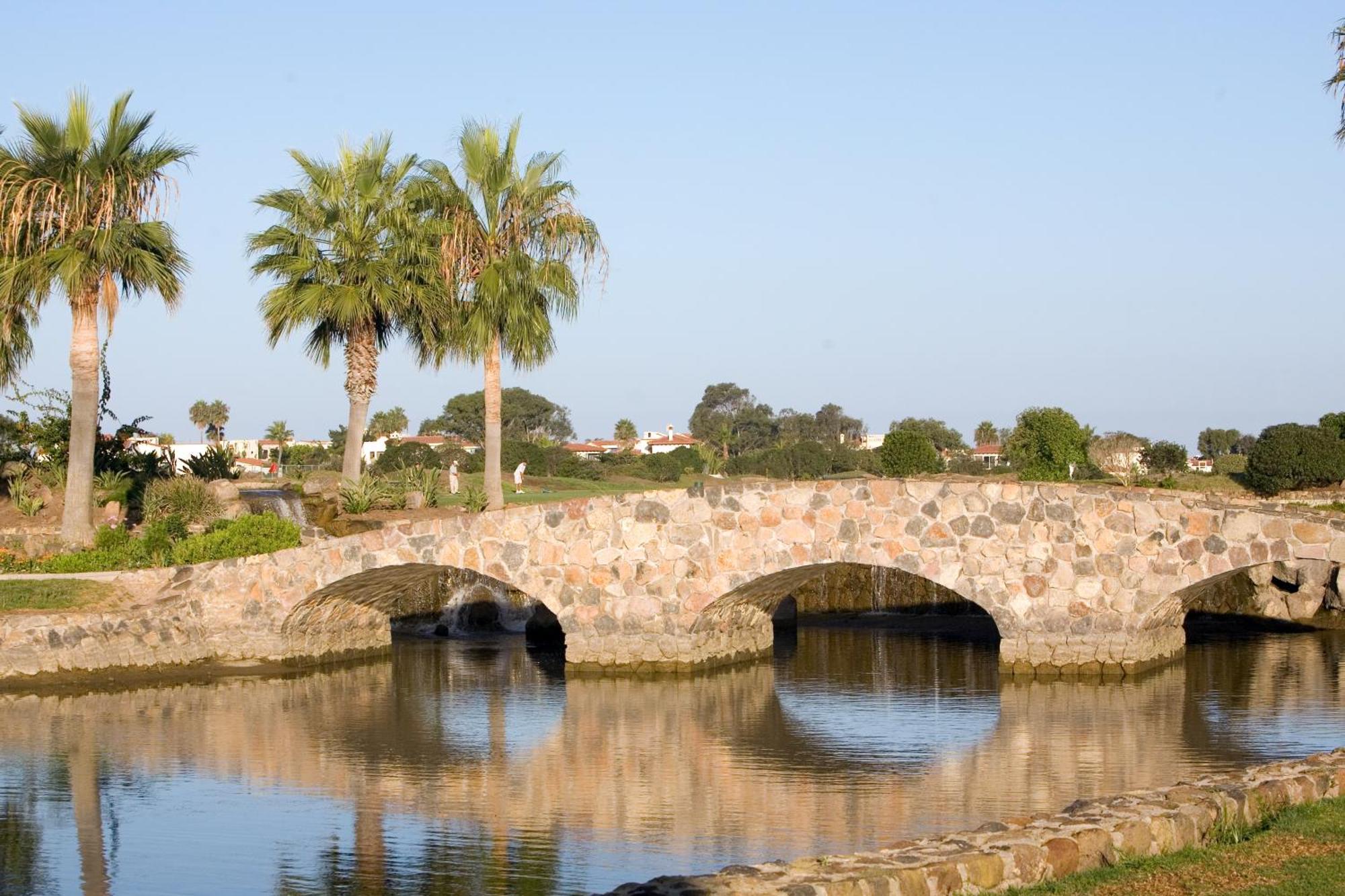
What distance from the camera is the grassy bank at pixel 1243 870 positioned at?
380 inches

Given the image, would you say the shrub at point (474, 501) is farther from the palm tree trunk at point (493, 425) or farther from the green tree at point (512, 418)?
the green tree at point (512, 418)

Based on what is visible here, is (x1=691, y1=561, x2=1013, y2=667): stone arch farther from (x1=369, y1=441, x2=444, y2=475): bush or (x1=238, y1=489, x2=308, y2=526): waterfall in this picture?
(x1=369, y1=441, x2=444, y2=475): bush

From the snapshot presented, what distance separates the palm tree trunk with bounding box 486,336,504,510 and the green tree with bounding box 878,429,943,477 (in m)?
23.9

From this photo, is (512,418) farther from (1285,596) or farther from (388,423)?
(1285,596)

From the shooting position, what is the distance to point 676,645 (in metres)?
25.7

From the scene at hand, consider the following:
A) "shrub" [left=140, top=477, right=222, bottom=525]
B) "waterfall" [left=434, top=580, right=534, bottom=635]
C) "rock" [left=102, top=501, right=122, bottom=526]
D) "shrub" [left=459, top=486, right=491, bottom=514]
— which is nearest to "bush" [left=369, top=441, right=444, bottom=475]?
"shrub" [left=459, top=486, right=491, bottom=514]

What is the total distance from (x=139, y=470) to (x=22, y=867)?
82.8ft

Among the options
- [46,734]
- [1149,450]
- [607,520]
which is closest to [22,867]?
[46,734]

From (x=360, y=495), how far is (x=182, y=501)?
13.1ft

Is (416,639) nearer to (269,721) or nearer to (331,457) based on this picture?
(269,721)

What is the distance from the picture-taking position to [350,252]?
34.7m

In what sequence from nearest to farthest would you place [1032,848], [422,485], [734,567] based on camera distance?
[1032,848] → [734,567] → [422,485]

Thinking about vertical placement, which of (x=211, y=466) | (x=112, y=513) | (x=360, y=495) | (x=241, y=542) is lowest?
(x=241, y=542)

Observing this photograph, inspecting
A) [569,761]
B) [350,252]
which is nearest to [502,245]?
[350,252]
